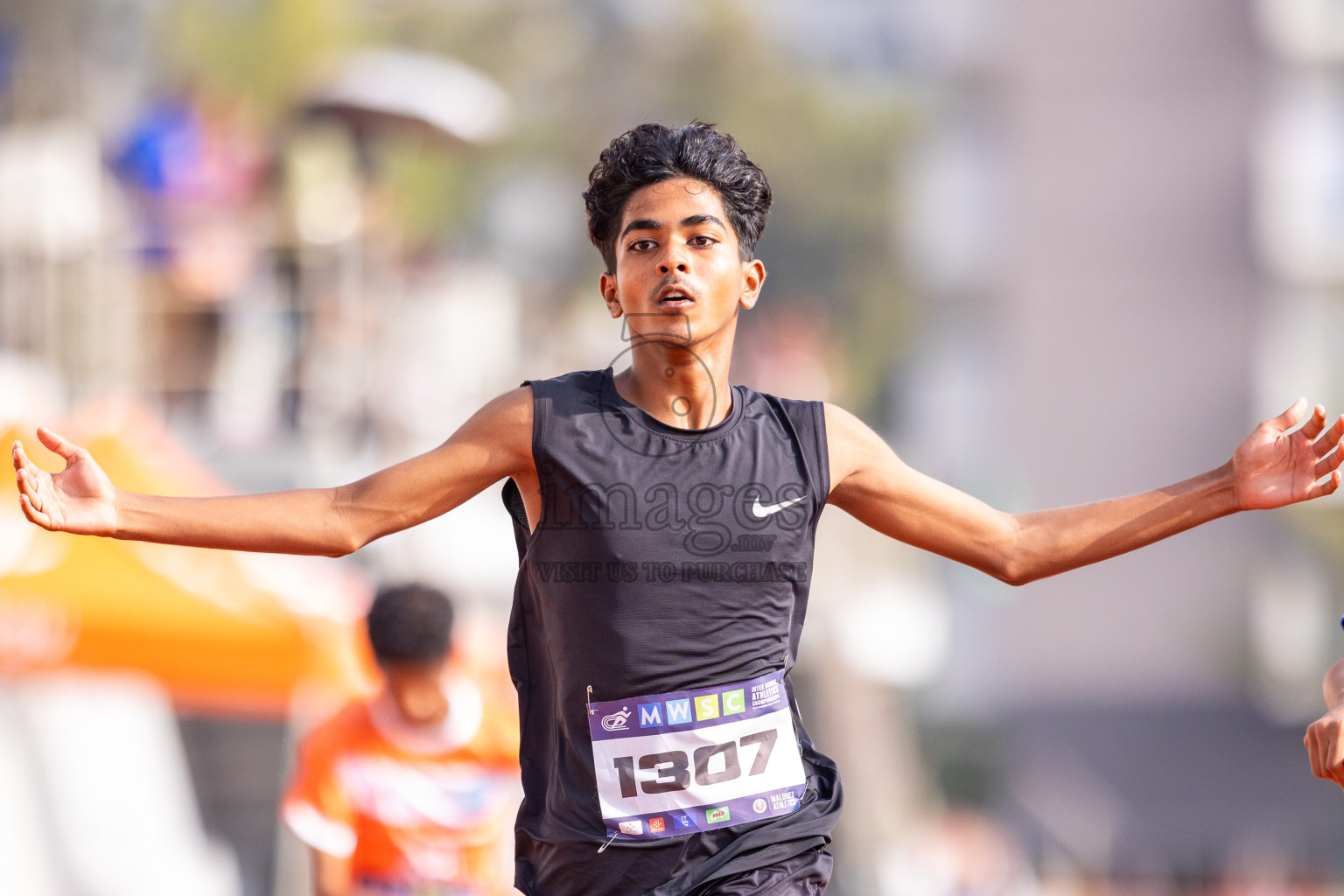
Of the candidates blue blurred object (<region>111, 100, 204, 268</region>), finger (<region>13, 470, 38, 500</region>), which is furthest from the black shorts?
blue blurred object (<region>111, 100, 204, 268</region>)

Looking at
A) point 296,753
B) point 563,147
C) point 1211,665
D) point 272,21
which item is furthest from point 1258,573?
point 296,753

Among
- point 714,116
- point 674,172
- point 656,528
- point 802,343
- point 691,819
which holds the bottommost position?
point 691,819

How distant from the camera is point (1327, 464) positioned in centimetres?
304

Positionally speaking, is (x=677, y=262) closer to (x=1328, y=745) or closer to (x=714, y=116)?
(x=1328, y=745)

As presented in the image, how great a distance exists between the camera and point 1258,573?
32781mm

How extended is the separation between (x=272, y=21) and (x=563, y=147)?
8429mm

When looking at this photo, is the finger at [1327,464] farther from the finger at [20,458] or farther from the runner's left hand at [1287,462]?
the finger at [20,458]

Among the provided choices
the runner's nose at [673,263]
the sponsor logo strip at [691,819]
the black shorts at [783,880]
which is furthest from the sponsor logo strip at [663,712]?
the runner's nose at [673,263]

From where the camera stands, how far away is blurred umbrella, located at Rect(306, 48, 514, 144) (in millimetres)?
10938

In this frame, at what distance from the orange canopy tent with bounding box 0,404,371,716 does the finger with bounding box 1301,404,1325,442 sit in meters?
4.68

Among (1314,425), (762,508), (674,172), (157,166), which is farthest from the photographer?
(157,166)

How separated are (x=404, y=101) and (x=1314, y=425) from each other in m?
8.88

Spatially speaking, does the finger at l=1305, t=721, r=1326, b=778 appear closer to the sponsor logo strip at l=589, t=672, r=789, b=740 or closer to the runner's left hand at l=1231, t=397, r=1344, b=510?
the runner's left hand at l=1231, t=397, r=1344, b=510

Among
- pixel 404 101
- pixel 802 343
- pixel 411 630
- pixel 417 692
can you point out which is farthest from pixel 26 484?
pixel 802 343
